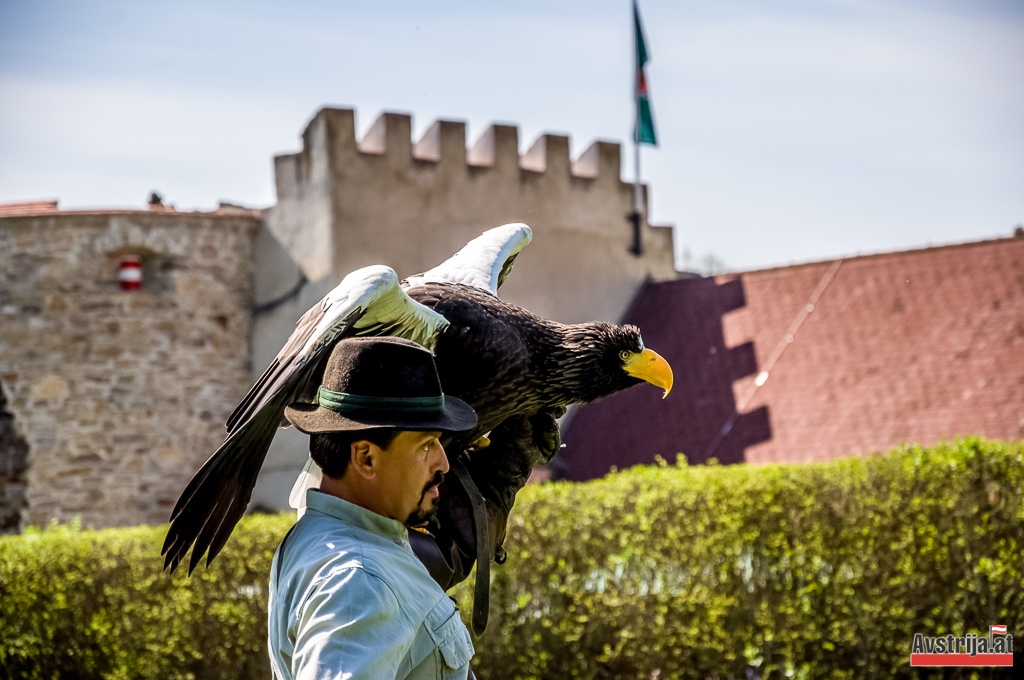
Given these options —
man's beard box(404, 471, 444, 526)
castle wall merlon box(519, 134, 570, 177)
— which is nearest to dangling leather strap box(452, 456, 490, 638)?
man's beard box(404, 471, 444, 526)

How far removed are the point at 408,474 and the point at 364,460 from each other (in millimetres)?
88

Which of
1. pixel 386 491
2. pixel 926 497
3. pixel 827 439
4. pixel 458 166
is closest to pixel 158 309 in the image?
pixel 458 166

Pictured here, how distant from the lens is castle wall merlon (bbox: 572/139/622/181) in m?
14.9

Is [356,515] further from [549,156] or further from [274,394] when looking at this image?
[549,156]

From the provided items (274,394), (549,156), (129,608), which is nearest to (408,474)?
(274,394)

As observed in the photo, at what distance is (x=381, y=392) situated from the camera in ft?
8.10

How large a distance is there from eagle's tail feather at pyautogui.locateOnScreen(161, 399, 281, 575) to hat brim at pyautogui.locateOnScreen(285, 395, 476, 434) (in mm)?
361

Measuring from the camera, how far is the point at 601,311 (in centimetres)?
1470

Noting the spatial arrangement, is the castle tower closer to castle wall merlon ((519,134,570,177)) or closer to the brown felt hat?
castle wall merlon ((519,134,570,177))

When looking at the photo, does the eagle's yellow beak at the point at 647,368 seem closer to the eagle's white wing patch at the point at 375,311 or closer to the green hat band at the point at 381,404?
the eagle's white wing patch at the point at 375,311

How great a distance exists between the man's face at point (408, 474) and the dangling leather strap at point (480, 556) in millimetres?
495

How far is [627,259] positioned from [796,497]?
6.93 meters

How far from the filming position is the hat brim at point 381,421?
2.44m

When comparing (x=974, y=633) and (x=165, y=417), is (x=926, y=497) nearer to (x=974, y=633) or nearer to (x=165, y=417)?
(x=974, y=633)
